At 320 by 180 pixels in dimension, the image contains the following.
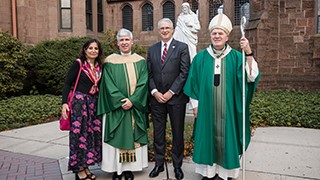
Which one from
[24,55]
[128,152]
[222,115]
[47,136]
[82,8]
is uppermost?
[82,8]

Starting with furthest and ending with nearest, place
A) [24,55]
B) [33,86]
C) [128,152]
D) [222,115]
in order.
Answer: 1. [33,86]
2. [24,55]
3. [128,152]
4. [222,115]

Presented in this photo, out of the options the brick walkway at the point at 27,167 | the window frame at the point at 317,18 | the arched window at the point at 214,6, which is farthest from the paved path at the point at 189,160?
the arched window at the point at 214,6

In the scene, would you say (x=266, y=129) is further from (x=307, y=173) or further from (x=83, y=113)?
(x=83, y=113)

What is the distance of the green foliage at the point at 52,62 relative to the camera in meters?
11.4

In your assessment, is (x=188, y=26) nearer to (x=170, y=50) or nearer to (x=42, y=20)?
(x=170, y=50)

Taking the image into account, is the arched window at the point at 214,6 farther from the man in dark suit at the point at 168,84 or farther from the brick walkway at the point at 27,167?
the brick walkway at the point at 27,167

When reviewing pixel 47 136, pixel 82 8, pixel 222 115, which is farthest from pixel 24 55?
pixel 222 115

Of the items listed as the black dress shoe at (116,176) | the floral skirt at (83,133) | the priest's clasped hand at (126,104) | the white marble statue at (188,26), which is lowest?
the black dress shoe at (116,176)

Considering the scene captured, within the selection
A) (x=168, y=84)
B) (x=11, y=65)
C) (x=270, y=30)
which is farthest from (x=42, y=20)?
(x=168, y=84)

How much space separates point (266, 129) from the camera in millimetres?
7109

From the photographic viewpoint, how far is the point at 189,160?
4.78 m

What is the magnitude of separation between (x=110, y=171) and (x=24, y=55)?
9127 millimetres

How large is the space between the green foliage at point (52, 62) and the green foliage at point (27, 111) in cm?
123

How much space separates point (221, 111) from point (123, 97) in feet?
3.94
